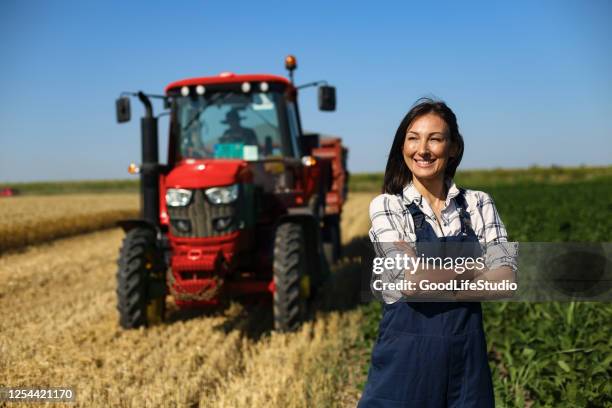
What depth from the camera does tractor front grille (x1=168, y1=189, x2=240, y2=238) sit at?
5004 millimetres

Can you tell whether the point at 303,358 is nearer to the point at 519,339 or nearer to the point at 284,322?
the point at 284,322

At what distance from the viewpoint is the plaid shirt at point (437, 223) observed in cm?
166

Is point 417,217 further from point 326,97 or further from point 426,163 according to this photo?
point 326,97

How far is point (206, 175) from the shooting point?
198 inches

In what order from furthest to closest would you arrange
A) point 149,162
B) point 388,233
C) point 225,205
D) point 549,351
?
point 149,162 → point 225,205 → point 549,351 → point 388,233

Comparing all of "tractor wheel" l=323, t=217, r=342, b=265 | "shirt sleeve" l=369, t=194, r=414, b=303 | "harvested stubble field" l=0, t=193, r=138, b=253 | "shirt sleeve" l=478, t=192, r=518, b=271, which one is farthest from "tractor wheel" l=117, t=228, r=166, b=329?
"harvested stubble field" l=0, t=193, r=138, b=253

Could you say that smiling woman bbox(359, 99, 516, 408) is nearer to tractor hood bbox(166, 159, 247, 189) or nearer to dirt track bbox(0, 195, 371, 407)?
dirt track bbox(0, 195, 371, 407)

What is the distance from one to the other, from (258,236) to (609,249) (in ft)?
14.7

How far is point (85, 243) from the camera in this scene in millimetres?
13344

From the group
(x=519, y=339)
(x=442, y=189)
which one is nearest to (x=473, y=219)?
(x=442, y=189)

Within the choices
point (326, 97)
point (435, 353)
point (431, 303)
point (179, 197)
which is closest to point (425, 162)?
point (431, 303)

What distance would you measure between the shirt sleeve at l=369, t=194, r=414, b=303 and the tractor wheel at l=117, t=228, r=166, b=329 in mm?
3811

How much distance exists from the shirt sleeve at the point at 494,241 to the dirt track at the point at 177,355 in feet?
7.23

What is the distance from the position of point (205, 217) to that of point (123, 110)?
58.1 inches
